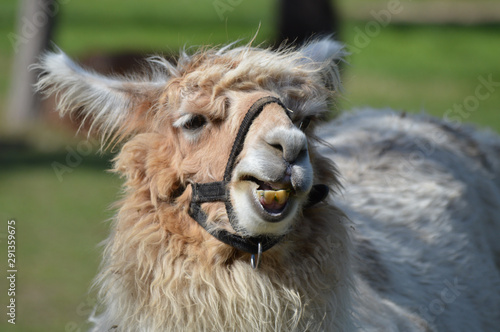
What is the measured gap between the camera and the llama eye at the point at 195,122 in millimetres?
2822

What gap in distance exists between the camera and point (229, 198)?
8.80ft

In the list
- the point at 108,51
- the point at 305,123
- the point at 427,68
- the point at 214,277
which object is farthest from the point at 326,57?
the point at 427,68

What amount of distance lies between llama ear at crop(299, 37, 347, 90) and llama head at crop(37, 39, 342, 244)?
0.02 metres

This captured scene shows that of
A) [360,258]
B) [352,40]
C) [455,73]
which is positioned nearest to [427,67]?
[455,73]

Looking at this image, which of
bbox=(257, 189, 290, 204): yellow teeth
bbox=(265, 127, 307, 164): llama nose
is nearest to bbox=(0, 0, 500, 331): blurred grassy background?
bbox=(265, 127, 307, 164): llama nose

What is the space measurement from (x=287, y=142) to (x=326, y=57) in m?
0.95

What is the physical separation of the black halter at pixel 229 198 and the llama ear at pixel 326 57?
Answer: 0.60 m

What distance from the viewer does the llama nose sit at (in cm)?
251

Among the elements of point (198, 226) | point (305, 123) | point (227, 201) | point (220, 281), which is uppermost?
point (305, 123)

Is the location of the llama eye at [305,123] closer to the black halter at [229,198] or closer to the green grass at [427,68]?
the black halter at [229,198]

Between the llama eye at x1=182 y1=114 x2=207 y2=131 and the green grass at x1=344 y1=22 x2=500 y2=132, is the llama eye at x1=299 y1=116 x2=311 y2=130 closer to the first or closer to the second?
the llama eye at x1=182 y1=114 x2=207 y2=131

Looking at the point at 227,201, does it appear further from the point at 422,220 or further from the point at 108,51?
the point at 108,51

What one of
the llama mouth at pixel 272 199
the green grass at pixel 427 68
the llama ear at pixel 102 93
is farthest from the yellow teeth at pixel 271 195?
the green grass at pixel 427 68

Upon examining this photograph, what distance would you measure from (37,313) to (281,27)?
21.6 ft
